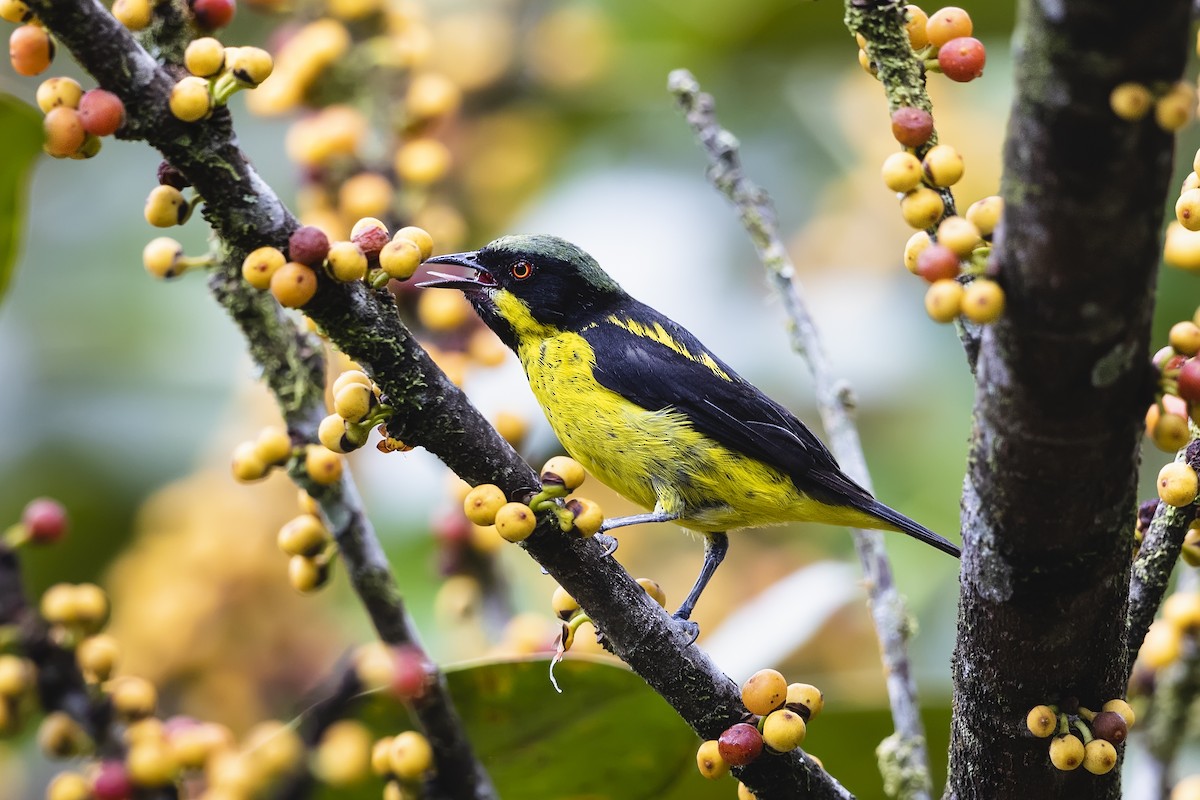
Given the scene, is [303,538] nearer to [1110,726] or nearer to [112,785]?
[112,785]

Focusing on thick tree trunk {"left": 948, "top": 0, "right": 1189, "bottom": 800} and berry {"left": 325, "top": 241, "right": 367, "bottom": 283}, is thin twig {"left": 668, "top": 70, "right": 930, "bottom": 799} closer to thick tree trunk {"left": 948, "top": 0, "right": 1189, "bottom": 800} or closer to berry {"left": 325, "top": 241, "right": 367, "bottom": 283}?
thick tree trunk {"left": 948, "top": 0, "right": 1189, "bottom": 800}

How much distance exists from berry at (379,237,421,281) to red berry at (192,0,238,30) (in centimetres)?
58

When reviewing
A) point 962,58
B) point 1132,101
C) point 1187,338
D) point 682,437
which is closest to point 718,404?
point 682,437

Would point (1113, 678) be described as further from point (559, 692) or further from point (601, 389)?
point (601, 389)

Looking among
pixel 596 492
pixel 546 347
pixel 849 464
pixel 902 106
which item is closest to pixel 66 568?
pixel 596 492

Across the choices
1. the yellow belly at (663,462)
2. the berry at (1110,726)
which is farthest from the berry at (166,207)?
the yellow belly at (663,462)

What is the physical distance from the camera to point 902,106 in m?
1.80

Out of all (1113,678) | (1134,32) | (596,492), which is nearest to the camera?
(1134,32)

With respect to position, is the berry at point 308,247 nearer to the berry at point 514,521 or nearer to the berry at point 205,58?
the berry at point 205,58

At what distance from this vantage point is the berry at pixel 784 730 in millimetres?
1786

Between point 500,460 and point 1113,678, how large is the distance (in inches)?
34.1

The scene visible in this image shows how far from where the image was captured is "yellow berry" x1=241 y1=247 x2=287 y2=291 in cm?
160

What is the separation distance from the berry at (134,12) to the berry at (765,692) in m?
1.26

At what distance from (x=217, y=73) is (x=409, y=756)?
3.39 ft
